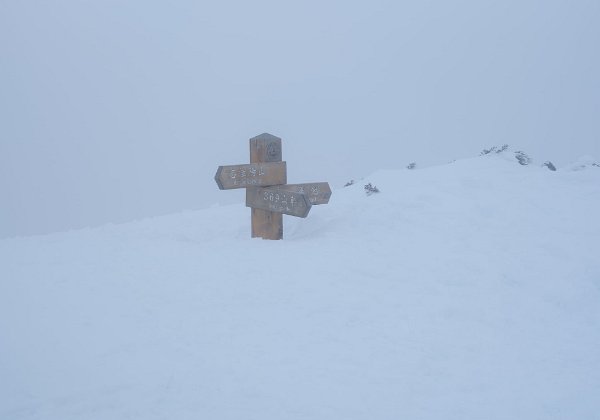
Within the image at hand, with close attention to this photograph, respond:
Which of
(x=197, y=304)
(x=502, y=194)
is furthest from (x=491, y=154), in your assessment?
(x=197, y=304)

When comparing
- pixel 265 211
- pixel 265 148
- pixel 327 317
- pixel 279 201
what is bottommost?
pixel 327 317

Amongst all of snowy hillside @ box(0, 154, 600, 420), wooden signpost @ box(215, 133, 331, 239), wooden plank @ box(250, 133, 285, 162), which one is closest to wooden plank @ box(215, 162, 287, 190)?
wooden signpost @ box(215, 133, 331, 239)

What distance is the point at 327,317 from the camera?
637 centimetres

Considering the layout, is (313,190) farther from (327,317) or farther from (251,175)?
(327,317)

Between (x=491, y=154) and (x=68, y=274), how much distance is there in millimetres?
9906

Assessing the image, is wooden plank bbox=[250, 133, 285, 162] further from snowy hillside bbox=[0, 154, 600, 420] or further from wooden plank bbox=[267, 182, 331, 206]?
snowy hillside bbox=[0, 154, 600, 420]

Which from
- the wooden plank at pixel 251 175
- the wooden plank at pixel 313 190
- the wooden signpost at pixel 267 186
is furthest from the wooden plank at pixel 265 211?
the wooden plank at pixel 313 190

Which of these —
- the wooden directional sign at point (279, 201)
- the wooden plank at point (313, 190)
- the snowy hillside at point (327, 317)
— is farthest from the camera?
the wooden plank at point (313, 190)

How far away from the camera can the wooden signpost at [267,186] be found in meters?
9.78

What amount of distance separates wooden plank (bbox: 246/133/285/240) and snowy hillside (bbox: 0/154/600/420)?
582mm

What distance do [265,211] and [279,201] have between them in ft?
1.37

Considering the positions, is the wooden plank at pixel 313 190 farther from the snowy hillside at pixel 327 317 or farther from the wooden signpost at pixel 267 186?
the snowy hillside at pixel 327 317

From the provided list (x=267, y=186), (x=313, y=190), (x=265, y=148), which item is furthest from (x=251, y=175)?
(x=313, y=190)

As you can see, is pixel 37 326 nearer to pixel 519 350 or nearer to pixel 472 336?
pixel 472 336
